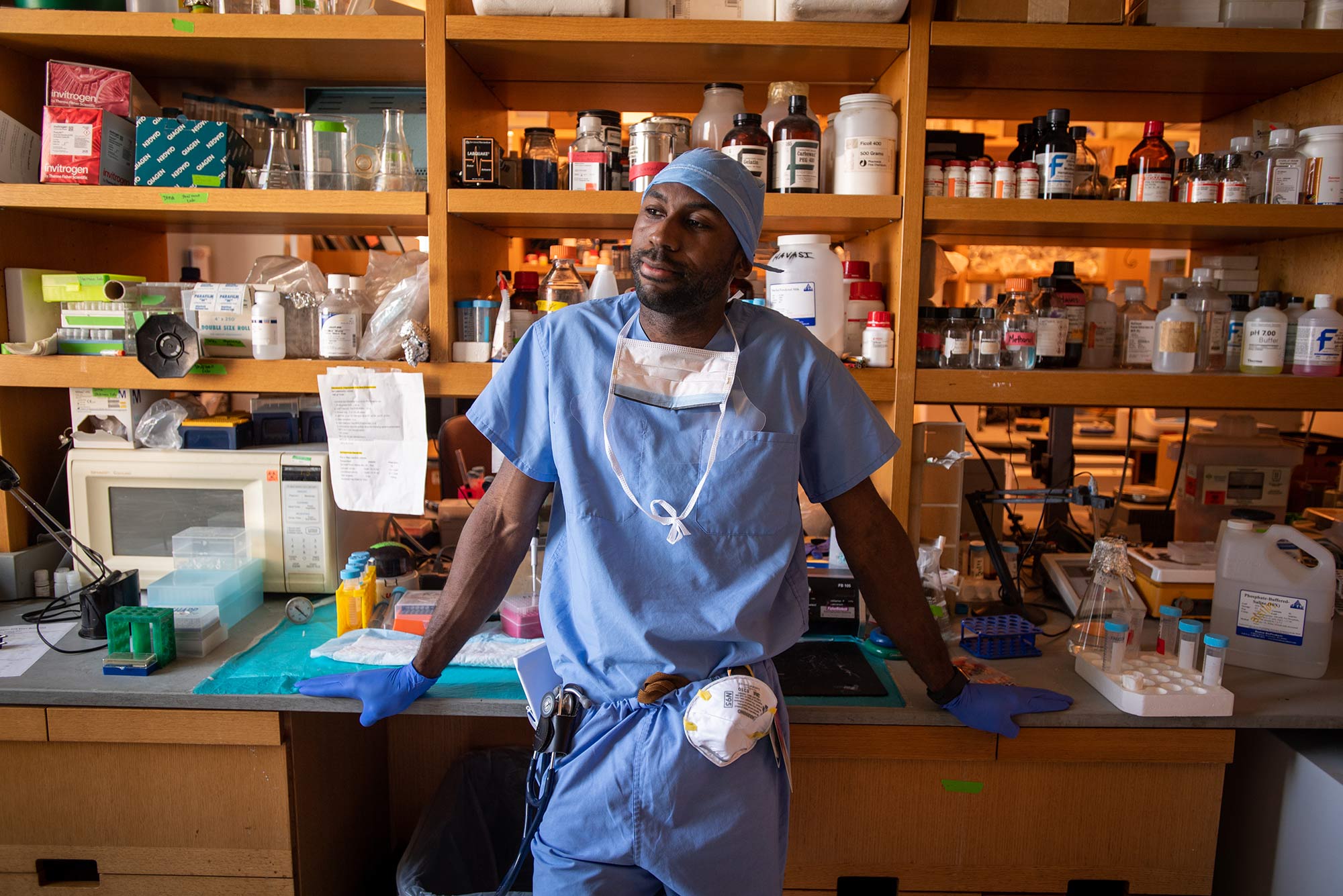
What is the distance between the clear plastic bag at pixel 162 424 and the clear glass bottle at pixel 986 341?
6.14 ft

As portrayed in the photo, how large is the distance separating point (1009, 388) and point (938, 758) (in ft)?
2.62

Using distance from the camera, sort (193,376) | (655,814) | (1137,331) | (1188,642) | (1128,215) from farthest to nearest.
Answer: (1137,331) → (193,376) → (1128,215) → (1188,642) → (655,814)

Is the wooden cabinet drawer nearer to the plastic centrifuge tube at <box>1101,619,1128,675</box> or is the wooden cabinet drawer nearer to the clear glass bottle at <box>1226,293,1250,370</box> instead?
the plastic centrifuge tube at <box>1101,619,1128,675</box>

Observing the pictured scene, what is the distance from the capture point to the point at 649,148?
1.95 metres

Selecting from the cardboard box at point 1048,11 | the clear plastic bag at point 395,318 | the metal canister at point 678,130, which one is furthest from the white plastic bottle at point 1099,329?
the clear plastic bag at point 395,318

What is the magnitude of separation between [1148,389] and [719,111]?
114 centimetres

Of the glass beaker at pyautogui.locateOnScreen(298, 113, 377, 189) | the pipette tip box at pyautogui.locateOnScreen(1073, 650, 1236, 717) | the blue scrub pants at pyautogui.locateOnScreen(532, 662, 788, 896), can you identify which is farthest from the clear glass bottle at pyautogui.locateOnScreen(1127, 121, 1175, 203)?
the glass beaker at pyautogui.locateOnScreen(298, 113, 377, 189)

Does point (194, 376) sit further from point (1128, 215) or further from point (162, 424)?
point (1128, 215)

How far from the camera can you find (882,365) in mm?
1991

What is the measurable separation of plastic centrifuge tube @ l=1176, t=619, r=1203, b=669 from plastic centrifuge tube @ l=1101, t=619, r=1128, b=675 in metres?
0.10

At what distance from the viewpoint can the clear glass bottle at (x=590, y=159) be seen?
6.47 ft

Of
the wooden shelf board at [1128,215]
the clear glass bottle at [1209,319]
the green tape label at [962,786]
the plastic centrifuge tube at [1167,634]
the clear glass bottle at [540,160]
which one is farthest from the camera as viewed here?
the clear glass bottle at [1209,319]

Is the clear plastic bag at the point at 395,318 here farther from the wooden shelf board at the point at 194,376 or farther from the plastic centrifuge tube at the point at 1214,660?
the plastic centrifuge tube at the point at 1214,660

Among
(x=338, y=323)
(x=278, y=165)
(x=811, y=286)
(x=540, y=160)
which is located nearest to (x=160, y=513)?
(x=338, y=323)
